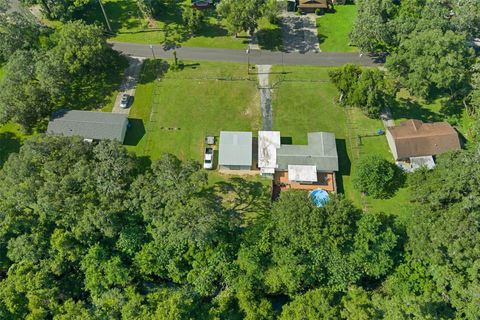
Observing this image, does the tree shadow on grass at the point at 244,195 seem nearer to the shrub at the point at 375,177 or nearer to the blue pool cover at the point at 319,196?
the blue pool cover at the point at 319,196

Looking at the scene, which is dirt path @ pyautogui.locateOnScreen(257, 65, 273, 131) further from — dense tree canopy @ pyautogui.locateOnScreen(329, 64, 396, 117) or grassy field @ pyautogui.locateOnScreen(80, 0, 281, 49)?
dense tree canopy @ pyautogui.locateOnScreen(329, 64, 396, 117)

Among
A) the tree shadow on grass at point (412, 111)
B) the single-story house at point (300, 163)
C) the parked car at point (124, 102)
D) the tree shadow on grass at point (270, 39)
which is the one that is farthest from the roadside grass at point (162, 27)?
the tree shadow on grass at point (412, 111)

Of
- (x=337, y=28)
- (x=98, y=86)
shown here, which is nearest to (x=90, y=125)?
(x=98, y=86)

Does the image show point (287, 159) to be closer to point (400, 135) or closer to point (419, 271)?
point (400, 135)

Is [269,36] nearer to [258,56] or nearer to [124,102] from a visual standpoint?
[258,56]

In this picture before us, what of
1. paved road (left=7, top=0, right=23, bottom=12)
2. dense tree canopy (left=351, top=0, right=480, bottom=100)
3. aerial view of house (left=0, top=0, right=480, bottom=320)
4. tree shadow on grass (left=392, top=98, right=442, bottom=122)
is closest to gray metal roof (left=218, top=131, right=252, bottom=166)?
aerial view of house (left=0, top=0, right=480, bottom=320)

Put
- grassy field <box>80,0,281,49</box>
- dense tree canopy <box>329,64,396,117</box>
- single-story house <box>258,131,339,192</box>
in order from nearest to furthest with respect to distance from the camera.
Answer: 1. single-story house <box>258,131,339,192</box>
2. dense tree canopy <box>329,64,396,117</box>
3. grassy field <box>80,0,281,49</box>
